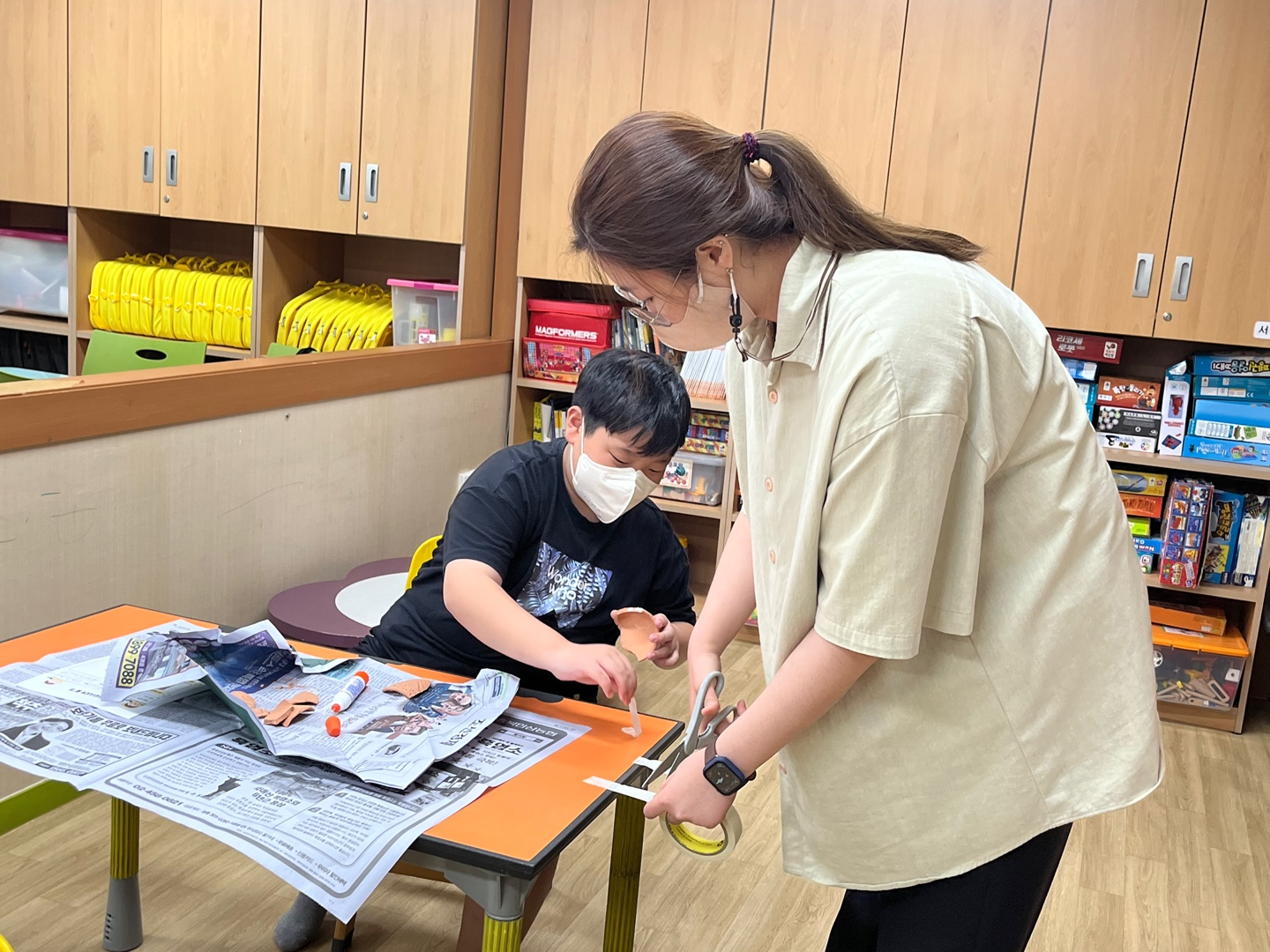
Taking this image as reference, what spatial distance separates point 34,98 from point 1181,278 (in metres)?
4.11

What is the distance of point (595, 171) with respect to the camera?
3.30 ft

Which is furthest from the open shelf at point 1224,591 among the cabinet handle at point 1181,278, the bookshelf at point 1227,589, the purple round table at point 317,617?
the purple round table at point 317,617

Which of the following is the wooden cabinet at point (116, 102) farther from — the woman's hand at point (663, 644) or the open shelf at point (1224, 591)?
the open shelf at point (1224, 591)

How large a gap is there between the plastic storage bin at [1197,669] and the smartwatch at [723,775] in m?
2.56

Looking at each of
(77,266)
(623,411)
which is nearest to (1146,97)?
(623,411)

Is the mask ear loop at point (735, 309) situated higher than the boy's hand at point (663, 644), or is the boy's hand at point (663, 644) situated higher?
the mask ear loop at point (735, 309)

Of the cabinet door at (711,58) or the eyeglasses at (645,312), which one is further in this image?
the cabinet door at (711,58)

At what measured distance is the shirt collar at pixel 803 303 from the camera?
0.97 m

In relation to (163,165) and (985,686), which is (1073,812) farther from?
(163,165)

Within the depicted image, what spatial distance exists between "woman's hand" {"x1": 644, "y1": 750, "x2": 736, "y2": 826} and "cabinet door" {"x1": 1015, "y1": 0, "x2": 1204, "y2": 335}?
8.47ft

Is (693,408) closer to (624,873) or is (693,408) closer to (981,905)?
(624,873)

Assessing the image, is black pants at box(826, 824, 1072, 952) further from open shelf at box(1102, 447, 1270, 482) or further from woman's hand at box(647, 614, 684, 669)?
open shelf at box(1102, 447, 1270, 482)

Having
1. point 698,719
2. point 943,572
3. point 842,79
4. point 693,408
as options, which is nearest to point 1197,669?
point 693,408

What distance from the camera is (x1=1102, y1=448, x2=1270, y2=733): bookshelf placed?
3152 millimetres
